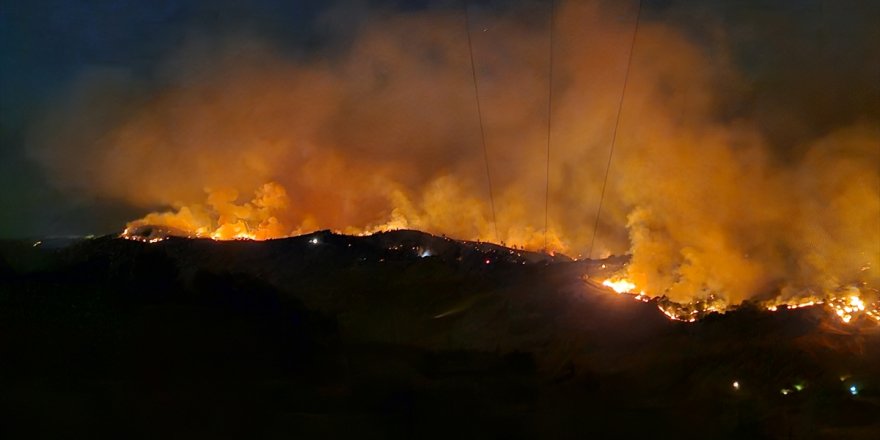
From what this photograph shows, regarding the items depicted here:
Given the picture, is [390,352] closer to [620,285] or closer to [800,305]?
[620,285]

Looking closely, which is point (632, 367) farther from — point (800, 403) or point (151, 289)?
point (151, 289)

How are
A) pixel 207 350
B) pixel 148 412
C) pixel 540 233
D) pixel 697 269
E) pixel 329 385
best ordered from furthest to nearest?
pixel 540 233
pixel 697 269
pixel 207 350
pixel 329 385
pixel 148 412

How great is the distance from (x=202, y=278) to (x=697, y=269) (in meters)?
14.5

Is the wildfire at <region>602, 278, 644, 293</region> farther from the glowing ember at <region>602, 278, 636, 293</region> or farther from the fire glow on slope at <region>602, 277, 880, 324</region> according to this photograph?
the fire glow on slope at <region>602, 277, 880, 324</region>

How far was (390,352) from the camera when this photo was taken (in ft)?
49.0

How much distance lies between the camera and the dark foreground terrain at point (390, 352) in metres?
11.8

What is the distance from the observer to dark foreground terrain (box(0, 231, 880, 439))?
38.8ft

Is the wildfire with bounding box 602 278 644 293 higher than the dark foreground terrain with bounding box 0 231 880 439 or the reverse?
higher

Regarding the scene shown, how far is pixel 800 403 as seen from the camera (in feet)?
41.9

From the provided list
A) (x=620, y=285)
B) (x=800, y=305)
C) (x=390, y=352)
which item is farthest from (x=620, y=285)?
(x=390, y=352)

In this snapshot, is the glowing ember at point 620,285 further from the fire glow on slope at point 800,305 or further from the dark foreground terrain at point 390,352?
the dark foreground terrain at point 390,352

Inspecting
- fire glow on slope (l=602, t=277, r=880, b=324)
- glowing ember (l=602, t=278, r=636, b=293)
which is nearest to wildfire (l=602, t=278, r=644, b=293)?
glowing ember (l=602, t=278, r=636, b=293)

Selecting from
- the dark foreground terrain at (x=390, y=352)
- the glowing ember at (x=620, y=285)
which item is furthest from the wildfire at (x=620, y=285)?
the dark foreground terrain at (x=390, y=352)

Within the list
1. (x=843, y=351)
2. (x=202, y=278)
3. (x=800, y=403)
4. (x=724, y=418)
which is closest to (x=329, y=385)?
(x=202, y=278)
